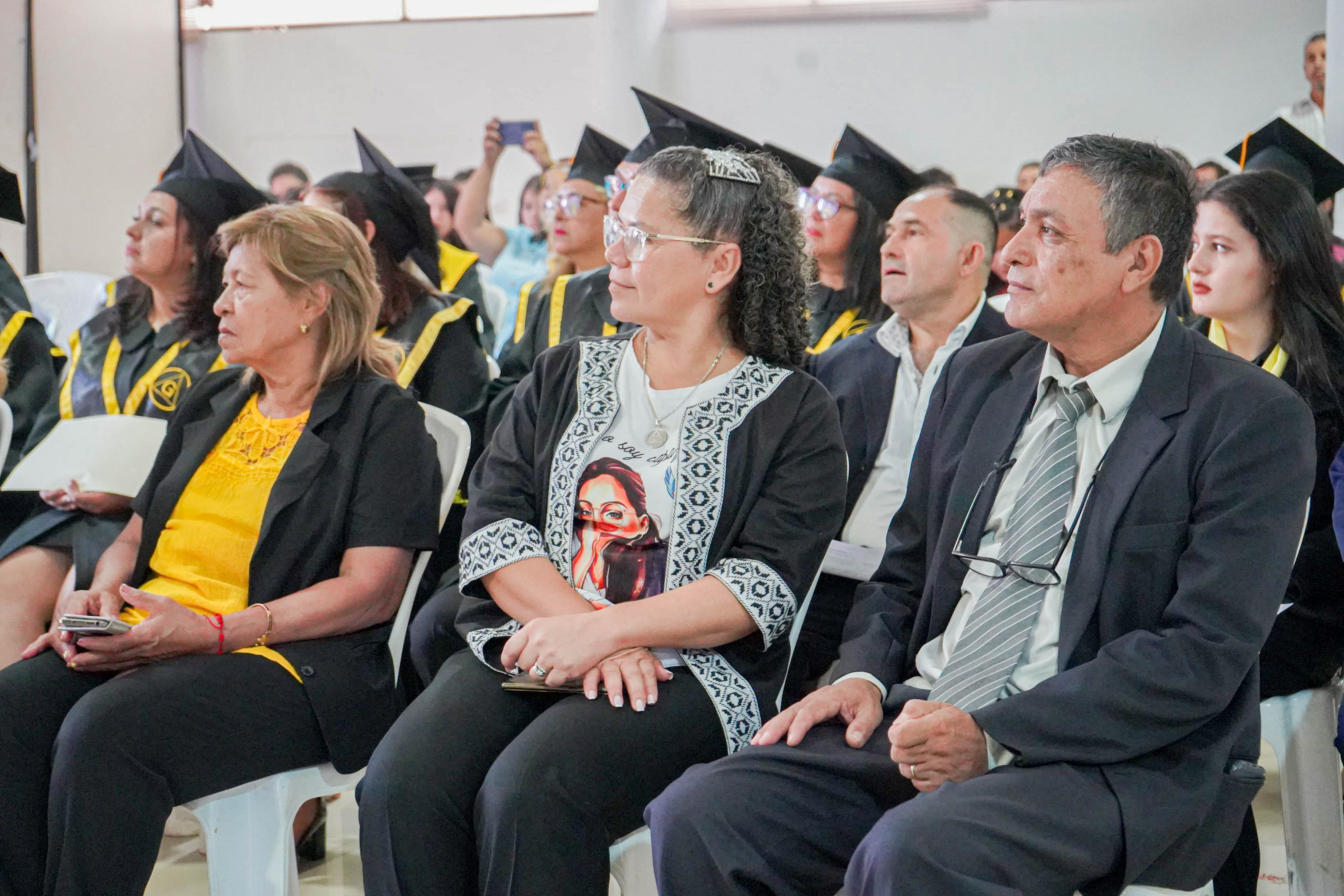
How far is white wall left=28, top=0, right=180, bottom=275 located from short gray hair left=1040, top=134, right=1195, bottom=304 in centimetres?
604

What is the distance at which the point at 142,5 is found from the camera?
830cm

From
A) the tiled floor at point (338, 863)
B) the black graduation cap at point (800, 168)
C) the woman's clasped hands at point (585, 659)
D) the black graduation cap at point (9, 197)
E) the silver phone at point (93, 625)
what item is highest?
the black graduation cap at point (800, 168)

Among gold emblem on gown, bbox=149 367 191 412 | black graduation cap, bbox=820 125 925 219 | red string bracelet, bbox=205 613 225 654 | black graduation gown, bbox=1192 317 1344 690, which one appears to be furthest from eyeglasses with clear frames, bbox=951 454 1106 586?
gold emblem on gown, bbox=149 367 191 412

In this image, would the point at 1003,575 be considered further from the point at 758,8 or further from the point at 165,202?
the point at 758,8

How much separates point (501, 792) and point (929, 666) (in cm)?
70

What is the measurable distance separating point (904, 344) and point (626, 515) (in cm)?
117

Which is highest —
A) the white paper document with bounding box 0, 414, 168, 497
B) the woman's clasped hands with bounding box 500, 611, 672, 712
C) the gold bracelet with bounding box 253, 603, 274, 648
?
the white paper document with bounding box 0, 414, 168, 497

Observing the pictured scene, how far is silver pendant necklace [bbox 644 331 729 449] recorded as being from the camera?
2.31 metres

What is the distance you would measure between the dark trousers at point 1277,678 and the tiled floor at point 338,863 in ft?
0.90

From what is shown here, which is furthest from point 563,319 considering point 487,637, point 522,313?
point 487,637

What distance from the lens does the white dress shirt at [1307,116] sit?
675 centimetres

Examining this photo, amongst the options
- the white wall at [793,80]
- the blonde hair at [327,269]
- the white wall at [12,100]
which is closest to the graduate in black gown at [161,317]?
the blonde hair at [327,269]

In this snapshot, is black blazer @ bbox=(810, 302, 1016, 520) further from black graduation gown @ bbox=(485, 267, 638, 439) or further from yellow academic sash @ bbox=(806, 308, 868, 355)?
black graduation gown @ bbox=(485, 267, 638, 439)

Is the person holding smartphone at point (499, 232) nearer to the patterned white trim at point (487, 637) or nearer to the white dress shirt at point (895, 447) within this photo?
the white dress shirt at point (895, 447)
